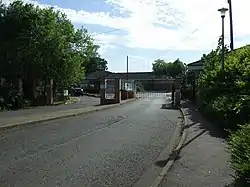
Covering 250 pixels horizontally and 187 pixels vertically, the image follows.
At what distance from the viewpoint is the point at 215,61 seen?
95.8 ft

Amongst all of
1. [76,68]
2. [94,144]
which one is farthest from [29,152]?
[76,68]

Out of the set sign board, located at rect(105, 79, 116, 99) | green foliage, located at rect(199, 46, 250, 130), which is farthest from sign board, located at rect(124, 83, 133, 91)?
green foliage, located at rect(199, 46, 250, 130)

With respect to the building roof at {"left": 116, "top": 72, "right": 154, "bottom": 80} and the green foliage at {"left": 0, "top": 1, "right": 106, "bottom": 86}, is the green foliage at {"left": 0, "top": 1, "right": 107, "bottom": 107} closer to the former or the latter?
the green foliage at {"left": 0, "top": 1, "right": 106, "bottom": 86}

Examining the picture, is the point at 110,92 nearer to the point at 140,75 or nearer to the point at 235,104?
the point at 235,104

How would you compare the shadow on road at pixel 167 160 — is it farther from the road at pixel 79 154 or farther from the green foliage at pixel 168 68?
the green foliage at pixel 168 68

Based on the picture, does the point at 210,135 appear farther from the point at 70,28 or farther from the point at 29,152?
the point at 70,28

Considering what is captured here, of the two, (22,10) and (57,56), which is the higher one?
(22,10)

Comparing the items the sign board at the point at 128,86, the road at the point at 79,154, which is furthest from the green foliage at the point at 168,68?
the road at the point at 79,154

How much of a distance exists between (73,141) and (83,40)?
37.0 meters

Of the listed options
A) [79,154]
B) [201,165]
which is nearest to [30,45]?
[79,154]

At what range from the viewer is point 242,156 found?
6.69 metres

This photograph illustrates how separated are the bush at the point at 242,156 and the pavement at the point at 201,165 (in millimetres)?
710

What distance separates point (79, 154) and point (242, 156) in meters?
→ 5.44

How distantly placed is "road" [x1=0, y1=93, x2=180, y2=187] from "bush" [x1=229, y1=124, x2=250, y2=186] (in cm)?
200
